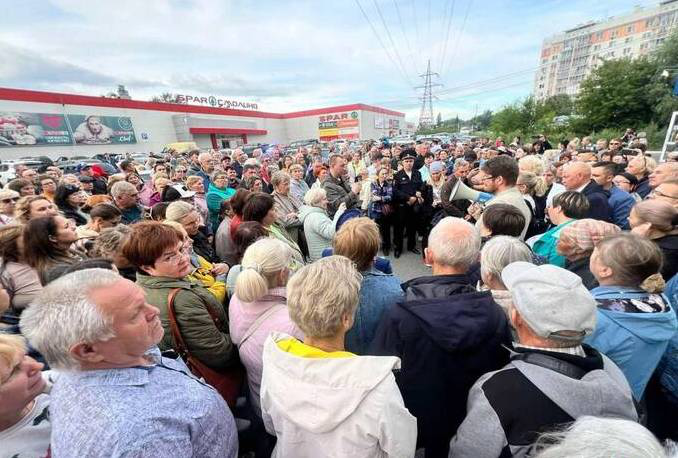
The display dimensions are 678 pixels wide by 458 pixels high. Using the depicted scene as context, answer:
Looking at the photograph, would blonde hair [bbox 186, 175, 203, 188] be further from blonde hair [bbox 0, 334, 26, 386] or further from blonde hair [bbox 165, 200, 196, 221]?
blonde hair [bbox 0, 334, 26, 386]

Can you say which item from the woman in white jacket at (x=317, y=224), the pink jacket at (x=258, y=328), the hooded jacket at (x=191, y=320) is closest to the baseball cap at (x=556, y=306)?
the pink jacket at (x=258, y=328)

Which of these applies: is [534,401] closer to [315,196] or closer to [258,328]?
[258,328]

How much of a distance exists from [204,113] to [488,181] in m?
42.9

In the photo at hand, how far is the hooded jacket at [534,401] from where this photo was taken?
1.01 meters

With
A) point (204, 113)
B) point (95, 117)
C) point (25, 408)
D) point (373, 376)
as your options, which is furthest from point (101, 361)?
point (204, 113)

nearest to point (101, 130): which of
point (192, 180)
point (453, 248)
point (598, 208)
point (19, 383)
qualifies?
point (192, 180)

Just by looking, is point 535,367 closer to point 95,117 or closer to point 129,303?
point 129,303

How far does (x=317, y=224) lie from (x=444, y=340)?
7.68 feet

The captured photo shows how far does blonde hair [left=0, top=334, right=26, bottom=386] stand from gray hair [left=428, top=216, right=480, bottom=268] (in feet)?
6.23

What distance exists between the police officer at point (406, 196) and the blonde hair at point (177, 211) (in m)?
3.82

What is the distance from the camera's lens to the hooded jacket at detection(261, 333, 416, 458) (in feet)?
3.45

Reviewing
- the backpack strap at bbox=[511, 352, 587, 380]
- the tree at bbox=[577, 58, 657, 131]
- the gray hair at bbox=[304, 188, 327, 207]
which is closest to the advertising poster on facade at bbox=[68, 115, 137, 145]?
the gray hair at bbox=[304, 188, 327, 207]

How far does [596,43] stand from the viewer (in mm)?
67125


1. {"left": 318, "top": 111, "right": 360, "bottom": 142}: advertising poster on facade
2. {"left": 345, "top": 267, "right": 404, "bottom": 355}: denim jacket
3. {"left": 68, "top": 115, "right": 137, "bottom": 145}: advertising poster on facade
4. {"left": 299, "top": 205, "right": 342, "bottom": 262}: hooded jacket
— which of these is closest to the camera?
{"left": 345, "top": 267, "right": 404, "bottom": 355}: denim jacket
